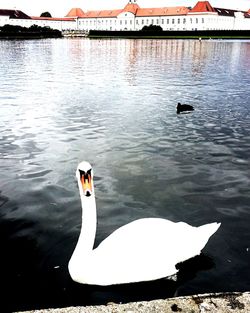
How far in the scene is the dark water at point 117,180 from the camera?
5.17 m

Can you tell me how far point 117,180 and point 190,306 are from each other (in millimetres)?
5198

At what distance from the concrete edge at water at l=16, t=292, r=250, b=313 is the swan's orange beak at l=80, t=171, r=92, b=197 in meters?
1.41

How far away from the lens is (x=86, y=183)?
4.41 m

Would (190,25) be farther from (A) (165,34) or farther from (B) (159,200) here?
(B) (159,200)

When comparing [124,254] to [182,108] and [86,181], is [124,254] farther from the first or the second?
[182,108]

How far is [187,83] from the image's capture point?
22609 millimetres

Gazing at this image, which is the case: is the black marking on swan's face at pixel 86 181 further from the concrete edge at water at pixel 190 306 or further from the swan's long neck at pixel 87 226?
the concrete edge at water at pixel 190 306

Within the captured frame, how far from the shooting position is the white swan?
15.4 feet

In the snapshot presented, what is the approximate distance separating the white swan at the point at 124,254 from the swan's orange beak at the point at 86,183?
0.22 feet

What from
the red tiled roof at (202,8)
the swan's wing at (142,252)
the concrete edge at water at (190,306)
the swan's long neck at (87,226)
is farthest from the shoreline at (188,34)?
the concrete edge at water at (190,306)

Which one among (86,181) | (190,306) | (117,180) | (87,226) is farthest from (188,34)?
(190,306)

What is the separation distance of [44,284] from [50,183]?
3.37 m

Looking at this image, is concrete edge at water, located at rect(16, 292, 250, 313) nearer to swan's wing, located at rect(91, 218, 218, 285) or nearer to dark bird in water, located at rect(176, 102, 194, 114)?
swan's wing, located at rect(91, 218, 218, 285)

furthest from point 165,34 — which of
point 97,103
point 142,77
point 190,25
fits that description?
point 97,103
